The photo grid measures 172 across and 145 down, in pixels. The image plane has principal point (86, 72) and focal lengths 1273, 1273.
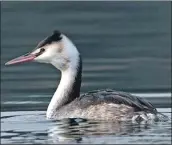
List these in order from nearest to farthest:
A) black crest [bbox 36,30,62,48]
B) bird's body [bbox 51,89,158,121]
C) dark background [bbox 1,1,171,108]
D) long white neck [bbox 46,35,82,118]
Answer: bird's body [bbox 51,89,158,121] → black crest [bbox 36,30,62,48] → long white neck [bbox 46,35,82,118] → dark background [bbox 1,1,171,108]

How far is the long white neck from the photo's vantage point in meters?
19.2

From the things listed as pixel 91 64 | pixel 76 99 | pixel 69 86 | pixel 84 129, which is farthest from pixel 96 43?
pixel 84 129

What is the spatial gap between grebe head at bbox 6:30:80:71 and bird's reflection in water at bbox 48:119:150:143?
1.27 meters

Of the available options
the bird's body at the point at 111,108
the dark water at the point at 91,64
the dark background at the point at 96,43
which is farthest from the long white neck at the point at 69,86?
the dark background at the point at 96,43

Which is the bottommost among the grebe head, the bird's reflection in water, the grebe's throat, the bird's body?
the bird's reflection in water

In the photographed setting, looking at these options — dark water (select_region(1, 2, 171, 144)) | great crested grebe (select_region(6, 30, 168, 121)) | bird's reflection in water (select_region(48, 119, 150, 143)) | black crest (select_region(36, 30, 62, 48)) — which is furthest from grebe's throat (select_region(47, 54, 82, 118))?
bird's reflection in water (select_region(48, 119, 150, 143))

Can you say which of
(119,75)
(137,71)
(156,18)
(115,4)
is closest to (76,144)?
(119,75)

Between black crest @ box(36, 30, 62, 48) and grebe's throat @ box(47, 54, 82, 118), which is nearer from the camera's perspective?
black crest @ box(36, 30, 62, 48)

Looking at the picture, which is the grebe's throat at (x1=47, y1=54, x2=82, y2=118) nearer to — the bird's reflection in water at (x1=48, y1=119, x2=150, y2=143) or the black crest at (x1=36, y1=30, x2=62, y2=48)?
the black crest at (x1=36, y1=30, x2=62, y2=48)

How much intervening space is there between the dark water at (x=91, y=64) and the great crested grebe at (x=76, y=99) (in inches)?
12.8

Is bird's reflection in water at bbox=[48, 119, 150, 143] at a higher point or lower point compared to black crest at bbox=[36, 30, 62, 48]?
lower

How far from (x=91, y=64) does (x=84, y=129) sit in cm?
950

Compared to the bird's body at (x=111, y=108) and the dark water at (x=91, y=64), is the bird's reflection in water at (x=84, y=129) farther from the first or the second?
the bird's body at (x=111, y=108)

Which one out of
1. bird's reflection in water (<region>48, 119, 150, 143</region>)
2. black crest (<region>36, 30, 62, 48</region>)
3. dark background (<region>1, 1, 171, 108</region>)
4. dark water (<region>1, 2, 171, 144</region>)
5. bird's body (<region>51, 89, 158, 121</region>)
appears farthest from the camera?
dark background (<region>1, 1, 171, 108</region>)
